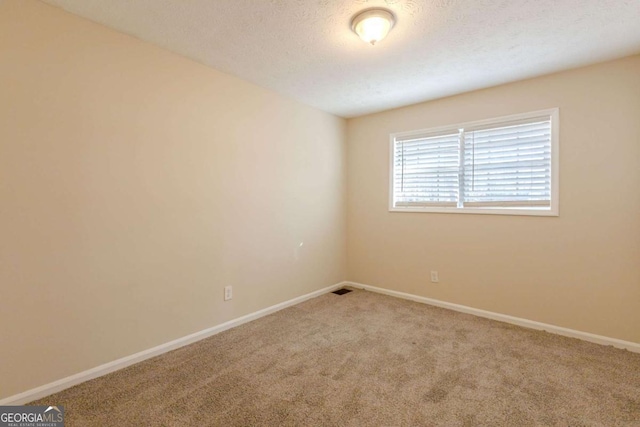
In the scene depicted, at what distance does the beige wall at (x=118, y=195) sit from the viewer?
5.66 feet

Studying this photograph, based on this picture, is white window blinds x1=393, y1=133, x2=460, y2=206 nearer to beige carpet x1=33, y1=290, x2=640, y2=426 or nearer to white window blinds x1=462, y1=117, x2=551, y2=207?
white window blinds x1=462, y1=117, x2=551, y2=207

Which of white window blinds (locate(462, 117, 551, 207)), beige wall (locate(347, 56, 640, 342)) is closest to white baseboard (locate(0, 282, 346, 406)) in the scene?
beige wall (locate(347, 56, 640, 342))

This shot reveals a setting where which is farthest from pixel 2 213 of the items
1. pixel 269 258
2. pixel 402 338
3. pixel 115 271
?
pixel 402 338

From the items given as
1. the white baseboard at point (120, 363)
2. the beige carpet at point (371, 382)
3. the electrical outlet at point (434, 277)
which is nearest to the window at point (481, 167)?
the electrical outlet at point (434, 277)

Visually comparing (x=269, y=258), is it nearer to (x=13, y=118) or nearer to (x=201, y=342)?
(x=201, y=342)

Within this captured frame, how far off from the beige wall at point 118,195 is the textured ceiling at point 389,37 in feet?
0.93

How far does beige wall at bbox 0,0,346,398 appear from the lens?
1726 mm

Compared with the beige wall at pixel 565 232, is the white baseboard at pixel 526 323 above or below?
below

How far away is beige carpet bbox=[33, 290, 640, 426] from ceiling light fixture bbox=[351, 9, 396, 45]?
227 cm

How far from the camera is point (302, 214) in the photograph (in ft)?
11.7

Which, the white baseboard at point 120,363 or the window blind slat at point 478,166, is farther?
the window blind slat at point 478,166

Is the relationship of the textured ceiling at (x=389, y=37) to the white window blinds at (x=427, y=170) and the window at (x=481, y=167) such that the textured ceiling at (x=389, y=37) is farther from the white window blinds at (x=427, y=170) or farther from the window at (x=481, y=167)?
the white window blinds at (x=427, y=170)

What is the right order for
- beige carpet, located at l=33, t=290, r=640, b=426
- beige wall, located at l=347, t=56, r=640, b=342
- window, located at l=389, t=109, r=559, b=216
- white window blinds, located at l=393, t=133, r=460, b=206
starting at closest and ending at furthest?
beige carpet, located at l=33, t=290, r=640, b=426
beige wall, located at l=347, t=56, r=640, b=342
window, located at l=389, t=109, r=559, b=216
white window blinds, located at l=393, t=133, r=460, b=206

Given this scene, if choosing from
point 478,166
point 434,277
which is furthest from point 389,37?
point 434,277
